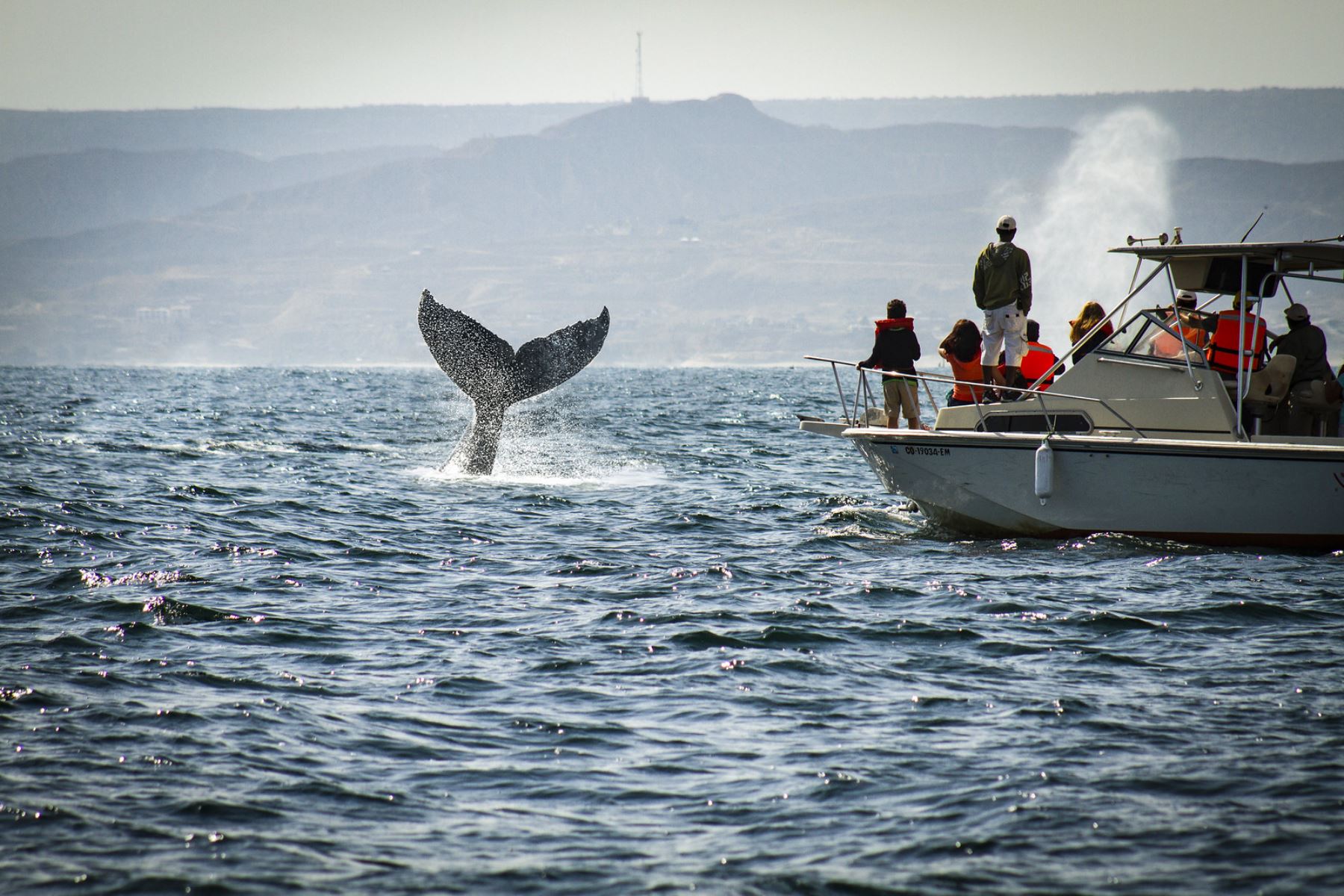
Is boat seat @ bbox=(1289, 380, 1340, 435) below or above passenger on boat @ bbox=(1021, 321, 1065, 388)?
below

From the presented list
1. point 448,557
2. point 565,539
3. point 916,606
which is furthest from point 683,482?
point 916,606

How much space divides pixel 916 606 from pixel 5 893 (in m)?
6.41

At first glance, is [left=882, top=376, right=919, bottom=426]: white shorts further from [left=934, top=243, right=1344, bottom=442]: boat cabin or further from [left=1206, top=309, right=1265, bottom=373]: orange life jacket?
[left=1206, top=309, right=1265, bottom=373]: orange life jacket

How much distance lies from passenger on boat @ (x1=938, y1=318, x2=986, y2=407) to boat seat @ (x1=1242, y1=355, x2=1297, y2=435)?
2.46 metres

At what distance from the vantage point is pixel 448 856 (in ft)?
17.8

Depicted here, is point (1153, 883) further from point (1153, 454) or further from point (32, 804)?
point (1153, 454)

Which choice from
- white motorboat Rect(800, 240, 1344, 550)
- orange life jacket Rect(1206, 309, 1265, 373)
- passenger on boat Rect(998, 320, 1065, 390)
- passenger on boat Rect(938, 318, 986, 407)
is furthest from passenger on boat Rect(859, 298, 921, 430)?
orange life jacket Rect(1206, 309, 1265, 373)

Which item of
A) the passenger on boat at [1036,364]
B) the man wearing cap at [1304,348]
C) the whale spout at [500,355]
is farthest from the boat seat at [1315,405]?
the whale spout at [500,355]

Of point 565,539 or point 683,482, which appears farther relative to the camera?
point 683,482

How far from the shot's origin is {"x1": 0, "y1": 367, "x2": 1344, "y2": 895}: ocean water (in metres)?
5.40

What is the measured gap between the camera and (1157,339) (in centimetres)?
1243

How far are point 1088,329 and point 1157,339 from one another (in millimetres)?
1027

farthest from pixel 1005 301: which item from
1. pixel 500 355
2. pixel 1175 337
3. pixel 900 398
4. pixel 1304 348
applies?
pixel 500 355

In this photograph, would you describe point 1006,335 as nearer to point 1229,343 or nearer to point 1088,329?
point 1088,329
